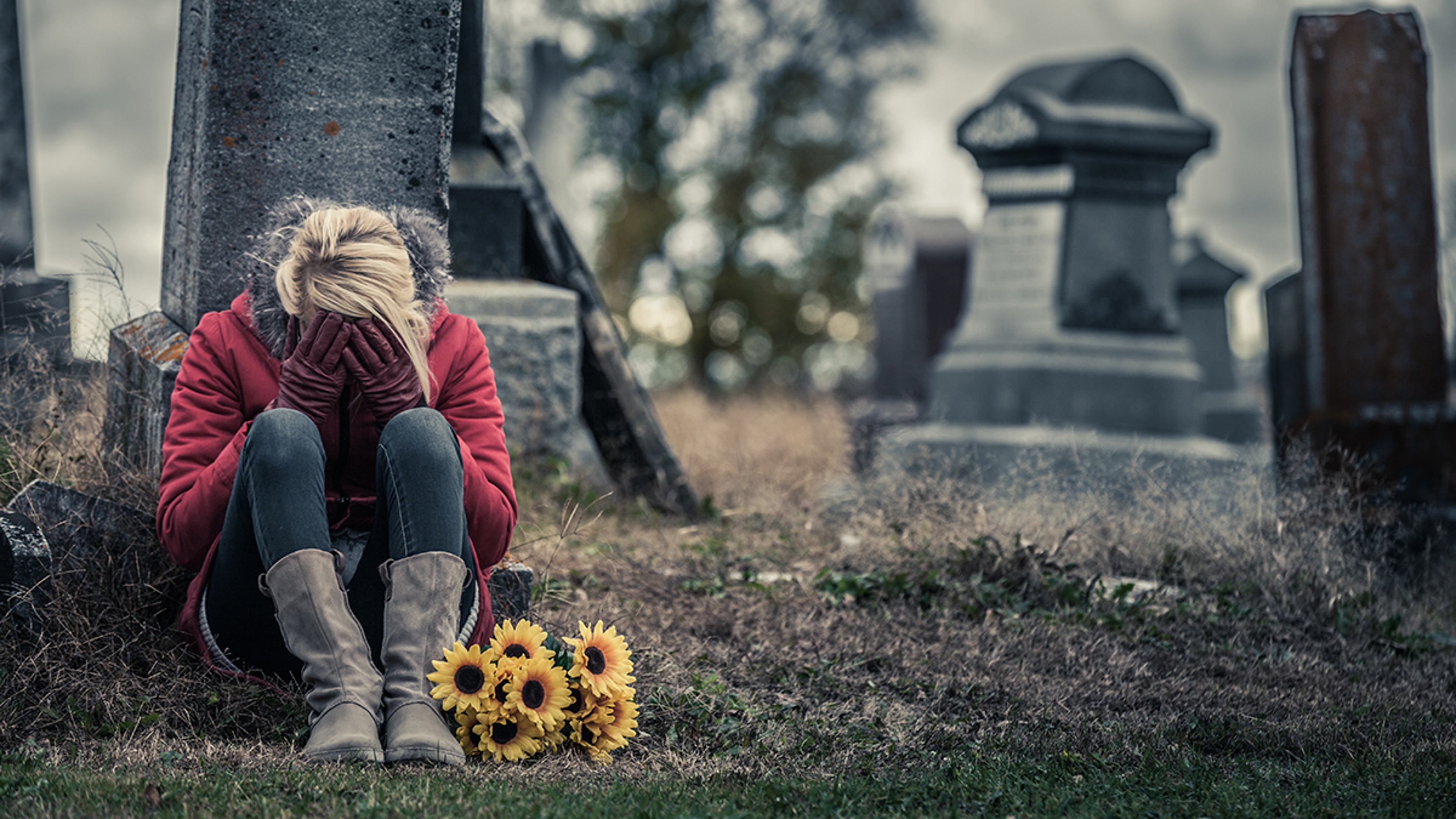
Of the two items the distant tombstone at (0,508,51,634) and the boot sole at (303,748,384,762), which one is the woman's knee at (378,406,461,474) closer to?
the boot sole at (303,748,384,762)

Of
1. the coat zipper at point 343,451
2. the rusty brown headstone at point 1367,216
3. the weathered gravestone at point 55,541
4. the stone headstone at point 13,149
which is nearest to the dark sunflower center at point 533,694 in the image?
the coat zipper at point 343,451

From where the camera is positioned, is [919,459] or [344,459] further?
[919,459]

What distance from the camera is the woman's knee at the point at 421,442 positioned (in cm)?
250

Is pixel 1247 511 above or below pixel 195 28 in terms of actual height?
below

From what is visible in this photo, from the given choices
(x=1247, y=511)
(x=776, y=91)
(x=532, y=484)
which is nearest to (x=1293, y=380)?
(x=1247, y=511)

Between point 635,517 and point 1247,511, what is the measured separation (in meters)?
2.34

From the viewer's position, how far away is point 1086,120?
699cm

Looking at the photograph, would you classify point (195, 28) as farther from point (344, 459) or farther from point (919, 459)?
point (919, 459)

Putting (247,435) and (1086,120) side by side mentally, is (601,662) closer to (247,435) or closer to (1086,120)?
(247,435)

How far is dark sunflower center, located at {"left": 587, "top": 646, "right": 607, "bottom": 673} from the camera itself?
258cm

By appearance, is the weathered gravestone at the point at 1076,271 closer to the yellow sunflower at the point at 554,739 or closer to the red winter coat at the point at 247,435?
the red winter coat at the point at 247,435

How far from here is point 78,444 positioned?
3.43 metres

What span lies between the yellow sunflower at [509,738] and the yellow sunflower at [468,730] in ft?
0.05

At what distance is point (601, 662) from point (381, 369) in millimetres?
777
